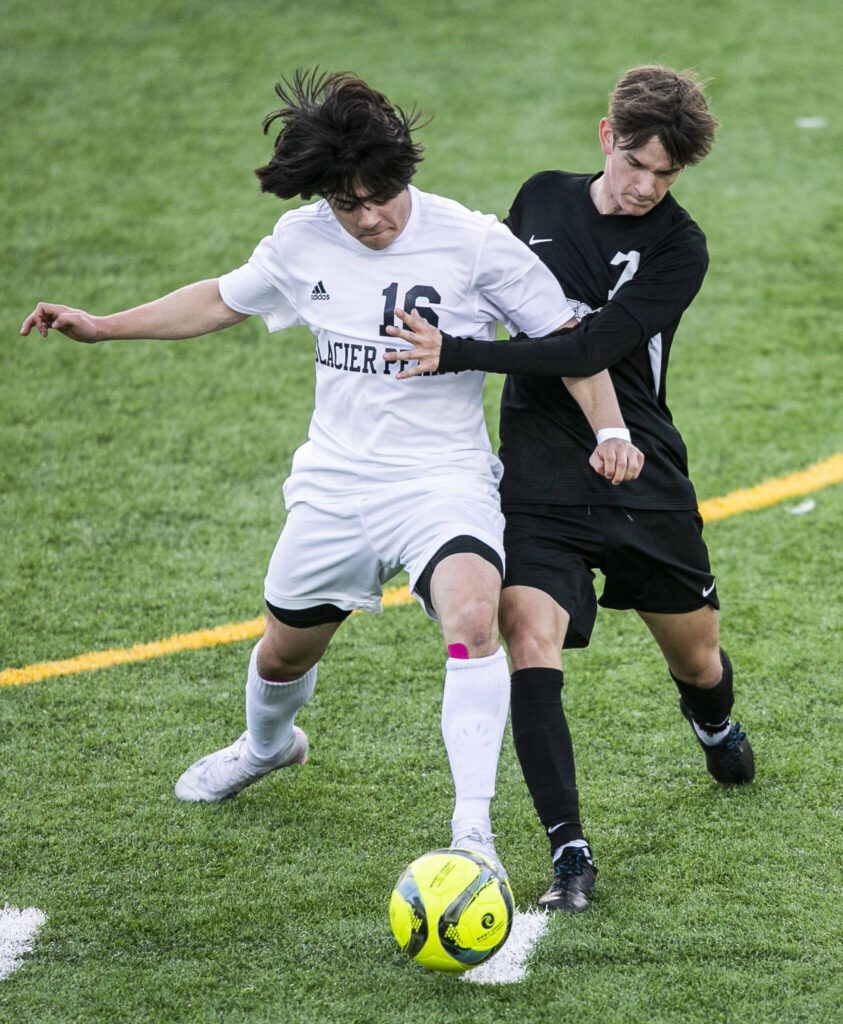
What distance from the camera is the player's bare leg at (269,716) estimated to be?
3.69m

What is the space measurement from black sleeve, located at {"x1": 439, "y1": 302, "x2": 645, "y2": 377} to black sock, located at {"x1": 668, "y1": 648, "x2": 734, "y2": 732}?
0.94 m

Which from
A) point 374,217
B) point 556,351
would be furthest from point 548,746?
point 374,217

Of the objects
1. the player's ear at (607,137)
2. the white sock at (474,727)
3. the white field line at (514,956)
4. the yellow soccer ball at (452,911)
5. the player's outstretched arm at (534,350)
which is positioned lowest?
the white field line at (514,956)

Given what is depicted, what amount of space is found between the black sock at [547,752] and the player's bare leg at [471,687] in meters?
0.13

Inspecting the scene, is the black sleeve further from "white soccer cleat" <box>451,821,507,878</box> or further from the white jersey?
"white soccer cleat" <box>451,821,507,878</box>

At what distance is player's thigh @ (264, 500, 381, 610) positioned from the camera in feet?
11.5

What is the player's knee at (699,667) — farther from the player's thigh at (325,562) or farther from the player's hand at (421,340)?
the player's hand at (421,340)

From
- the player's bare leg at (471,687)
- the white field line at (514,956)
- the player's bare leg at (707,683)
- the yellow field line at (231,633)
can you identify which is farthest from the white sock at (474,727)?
the yellow field line at (231,633)

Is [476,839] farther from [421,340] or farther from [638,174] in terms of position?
[638,174]

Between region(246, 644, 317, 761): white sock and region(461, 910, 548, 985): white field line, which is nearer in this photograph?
region(461, 910, 548, 985): white field line

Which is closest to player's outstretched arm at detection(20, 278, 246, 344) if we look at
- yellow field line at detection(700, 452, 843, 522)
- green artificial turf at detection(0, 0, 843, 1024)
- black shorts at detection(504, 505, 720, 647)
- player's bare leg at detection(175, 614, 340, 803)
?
player's bare leg at detection(175, 614, 340, 803)

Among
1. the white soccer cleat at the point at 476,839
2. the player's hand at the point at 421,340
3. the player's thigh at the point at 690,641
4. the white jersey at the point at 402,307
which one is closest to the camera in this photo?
the white soccer cleat at the point at 476,839

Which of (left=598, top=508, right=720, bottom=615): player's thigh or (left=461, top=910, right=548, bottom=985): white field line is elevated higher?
(left=598, top=508, right=720, bottom=615): player's thigh

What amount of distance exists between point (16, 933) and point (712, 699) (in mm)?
1882
